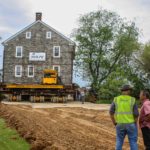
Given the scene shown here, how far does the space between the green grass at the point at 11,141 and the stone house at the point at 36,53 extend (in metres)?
53.8

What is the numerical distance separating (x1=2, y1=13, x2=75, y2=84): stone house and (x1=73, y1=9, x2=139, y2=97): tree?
231cm

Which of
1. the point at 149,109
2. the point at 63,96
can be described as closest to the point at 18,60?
the point at 63,96

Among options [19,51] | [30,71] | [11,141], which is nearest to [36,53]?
[19,51]

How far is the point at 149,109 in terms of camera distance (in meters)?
13.4

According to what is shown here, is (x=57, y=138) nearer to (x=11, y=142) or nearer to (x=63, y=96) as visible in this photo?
(x=11, y=142)

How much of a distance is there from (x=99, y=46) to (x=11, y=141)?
199 ft

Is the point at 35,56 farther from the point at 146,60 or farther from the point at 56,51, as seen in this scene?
the point at 146,60

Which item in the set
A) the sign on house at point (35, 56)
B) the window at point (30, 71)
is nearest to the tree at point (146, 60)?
the sign on house at point (35, 56)

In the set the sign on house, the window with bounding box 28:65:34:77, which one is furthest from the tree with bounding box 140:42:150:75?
the window with bounding box 28:65:34:77

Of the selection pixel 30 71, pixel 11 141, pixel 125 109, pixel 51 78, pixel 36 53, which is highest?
pixel 36 53

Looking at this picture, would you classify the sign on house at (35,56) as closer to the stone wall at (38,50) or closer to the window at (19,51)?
the stone wall at (38,50)

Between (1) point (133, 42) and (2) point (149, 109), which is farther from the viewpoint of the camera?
(1) point (133, 42)

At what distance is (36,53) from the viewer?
247 ft

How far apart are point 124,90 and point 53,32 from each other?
62994mm
